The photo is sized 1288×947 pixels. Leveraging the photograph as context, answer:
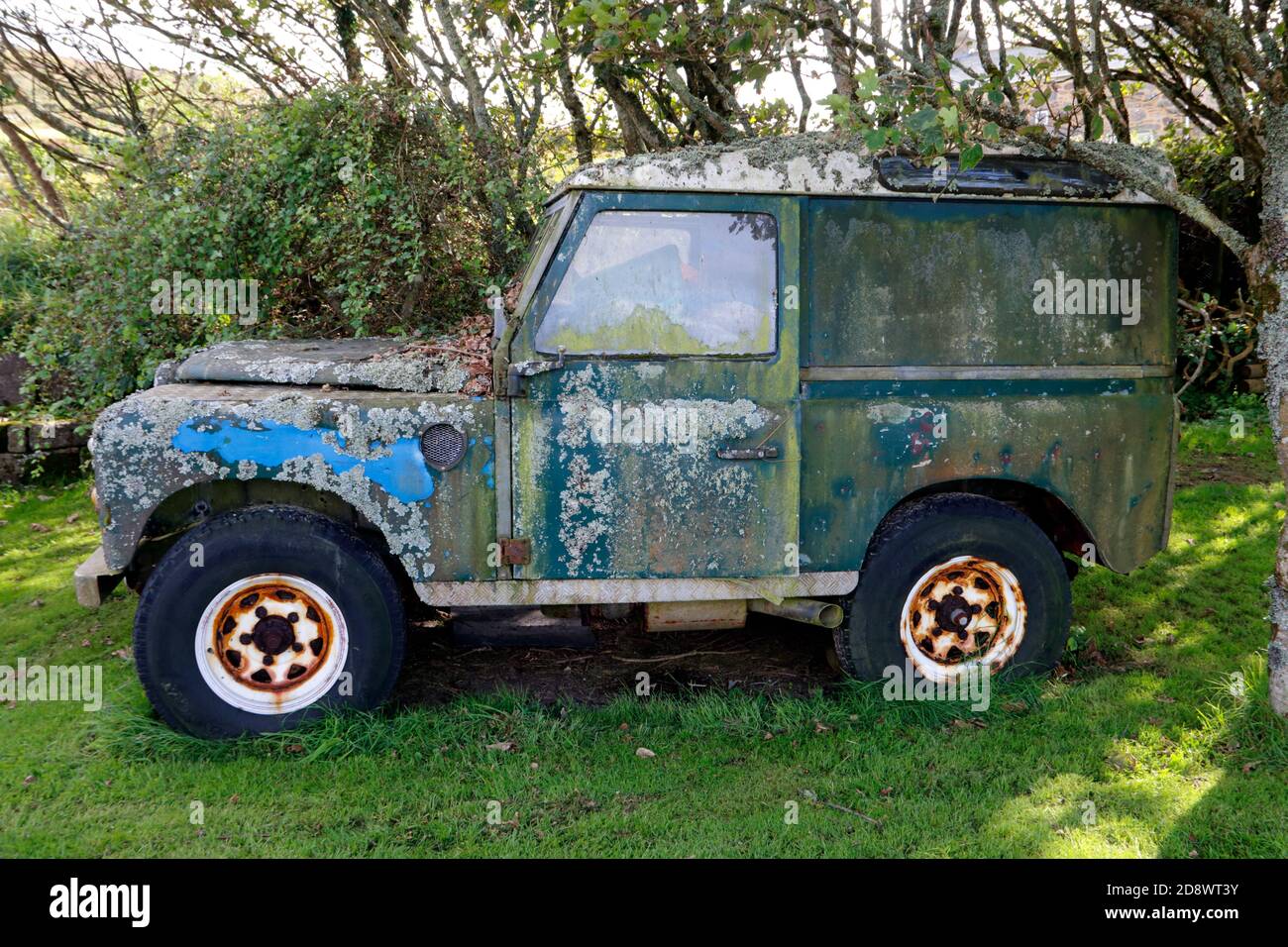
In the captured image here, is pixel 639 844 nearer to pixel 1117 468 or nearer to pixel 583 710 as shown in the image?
pixel 583 710

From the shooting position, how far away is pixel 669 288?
3859 millimetres

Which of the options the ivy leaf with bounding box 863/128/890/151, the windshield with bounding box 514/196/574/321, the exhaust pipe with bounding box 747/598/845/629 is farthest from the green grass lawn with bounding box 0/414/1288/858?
the ivy leaf with bounding box 863/128/890/151

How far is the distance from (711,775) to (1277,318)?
9.49ft

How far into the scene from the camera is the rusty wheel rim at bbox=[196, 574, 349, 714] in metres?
3.86

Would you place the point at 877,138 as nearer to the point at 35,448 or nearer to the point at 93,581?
the point at 93,581

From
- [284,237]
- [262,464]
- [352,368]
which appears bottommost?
[262,464]

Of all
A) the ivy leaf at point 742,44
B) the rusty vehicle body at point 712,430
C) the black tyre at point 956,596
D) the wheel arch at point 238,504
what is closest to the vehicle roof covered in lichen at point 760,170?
the rusty vehicle body at point 712,430

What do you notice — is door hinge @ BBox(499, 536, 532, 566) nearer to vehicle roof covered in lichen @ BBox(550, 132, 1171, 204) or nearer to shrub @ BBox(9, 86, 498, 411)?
vehicle roof covered in lichen @ BBox(550, 132, 1171, 204)

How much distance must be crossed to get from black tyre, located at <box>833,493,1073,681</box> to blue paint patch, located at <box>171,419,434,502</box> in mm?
1970

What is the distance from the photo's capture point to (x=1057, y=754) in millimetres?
3871

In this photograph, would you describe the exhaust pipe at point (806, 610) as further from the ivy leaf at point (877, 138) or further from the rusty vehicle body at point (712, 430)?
the ivy leaf at point (877, 138)

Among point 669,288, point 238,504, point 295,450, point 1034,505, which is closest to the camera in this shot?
point 295,450

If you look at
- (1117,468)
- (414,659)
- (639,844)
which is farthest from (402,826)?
(1117,468)

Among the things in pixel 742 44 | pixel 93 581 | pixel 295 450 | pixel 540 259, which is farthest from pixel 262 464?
pixel 742 44
